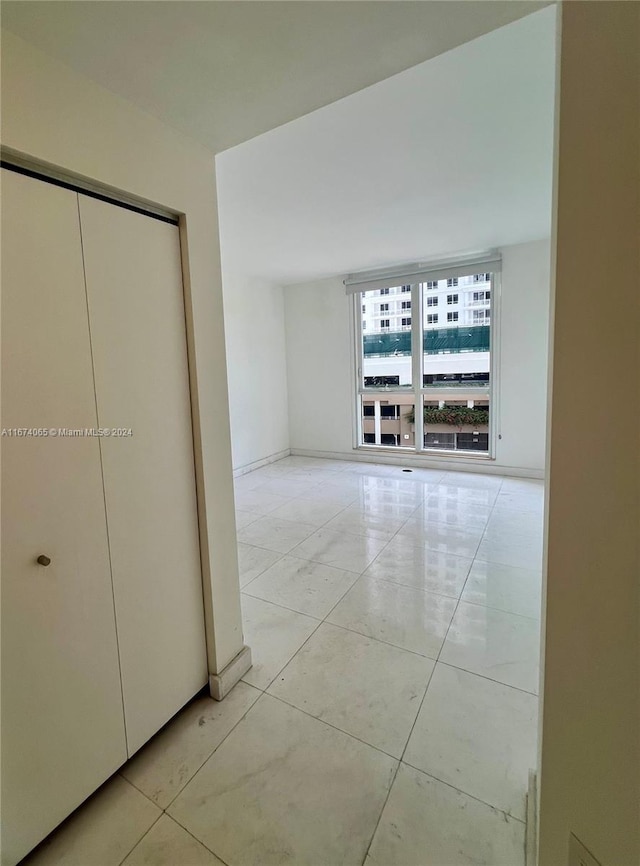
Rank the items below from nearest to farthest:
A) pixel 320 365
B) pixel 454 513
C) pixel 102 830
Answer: pixel 102 830, pixel 454 513, pixel 320 365

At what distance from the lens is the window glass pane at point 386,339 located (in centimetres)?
525

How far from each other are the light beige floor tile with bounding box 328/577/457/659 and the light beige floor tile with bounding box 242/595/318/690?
205 mm

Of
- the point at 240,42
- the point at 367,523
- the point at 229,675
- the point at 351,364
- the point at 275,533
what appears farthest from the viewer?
the point at 351,364

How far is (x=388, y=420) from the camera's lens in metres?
5.66

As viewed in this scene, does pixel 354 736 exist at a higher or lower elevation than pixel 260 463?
lower

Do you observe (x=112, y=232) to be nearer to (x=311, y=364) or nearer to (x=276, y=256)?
(x=276, y=256)

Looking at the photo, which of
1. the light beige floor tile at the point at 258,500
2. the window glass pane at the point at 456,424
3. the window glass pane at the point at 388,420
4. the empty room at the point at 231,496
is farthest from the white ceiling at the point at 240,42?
the window glass pane at the point at 388,420

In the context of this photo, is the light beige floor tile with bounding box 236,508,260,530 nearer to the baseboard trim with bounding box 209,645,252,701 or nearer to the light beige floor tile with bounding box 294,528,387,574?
the light beige floor tile with bounding box 294,528,387,574

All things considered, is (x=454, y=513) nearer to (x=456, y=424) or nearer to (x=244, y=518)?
(x=456, y=424)

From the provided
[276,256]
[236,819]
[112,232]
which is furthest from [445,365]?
[236,819]

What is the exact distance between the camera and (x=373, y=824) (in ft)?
3.82

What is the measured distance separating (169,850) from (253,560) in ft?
5.78

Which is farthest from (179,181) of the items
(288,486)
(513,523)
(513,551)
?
(288,486)

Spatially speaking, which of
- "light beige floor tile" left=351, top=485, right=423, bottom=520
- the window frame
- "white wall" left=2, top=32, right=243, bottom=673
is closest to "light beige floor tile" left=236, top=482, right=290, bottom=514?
"light beige floor tile" left=351, top=485, right=423, bottom=520
